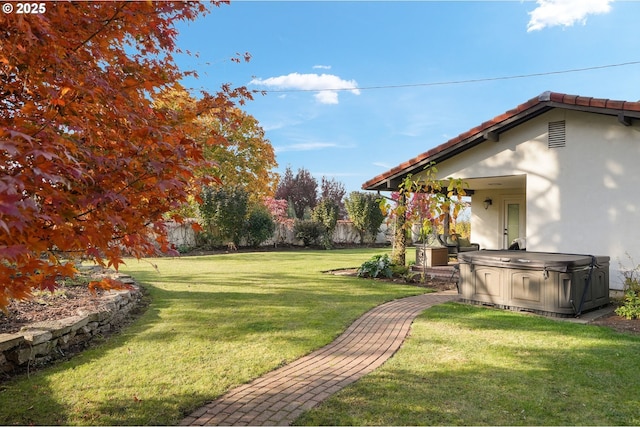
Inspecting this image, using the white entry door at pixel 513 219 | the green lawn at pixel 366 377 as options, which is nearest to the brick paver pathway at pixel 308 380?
the green lawn at pixel 366 377

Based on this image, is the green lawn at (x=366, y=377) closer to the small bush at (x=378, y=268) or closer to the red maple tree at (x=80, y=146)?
the red maple tree at (x=80, y=146)

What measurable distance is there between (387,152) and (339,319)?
48.2 feet

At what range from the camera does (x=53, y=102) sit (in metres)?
→ 2.39

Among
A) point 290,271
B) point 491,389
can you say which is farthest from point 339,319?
point 290,271

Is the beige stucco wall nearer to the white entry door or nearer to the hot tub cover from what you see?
the hot tub cover

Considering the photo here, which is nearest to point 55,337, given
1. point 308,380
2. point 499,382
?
point 308,380

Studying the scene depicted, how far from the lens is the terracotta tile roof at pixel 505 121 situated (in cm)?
775

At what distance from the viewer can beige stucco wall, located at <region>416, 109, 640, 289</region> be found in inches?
319

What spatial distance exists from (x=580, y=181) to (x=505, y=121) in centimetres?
202

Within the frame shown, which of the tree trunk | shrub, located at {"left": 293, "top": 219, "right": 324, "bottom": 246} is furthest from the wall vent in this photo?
shrub, located at {"left": 293, "top": 219, "right": 324, "bottom": 246}

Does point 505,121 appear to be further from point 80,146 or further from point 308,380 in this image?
point 80,146

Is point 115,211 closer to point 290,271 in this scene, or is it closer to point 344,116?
point 290,271

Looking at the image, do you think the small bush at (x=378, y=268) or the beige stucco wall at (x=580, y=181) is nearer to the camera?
the beige stucco wall at (x=580, y=181)

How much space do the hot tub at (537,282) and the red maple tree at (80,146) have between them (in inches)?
241
